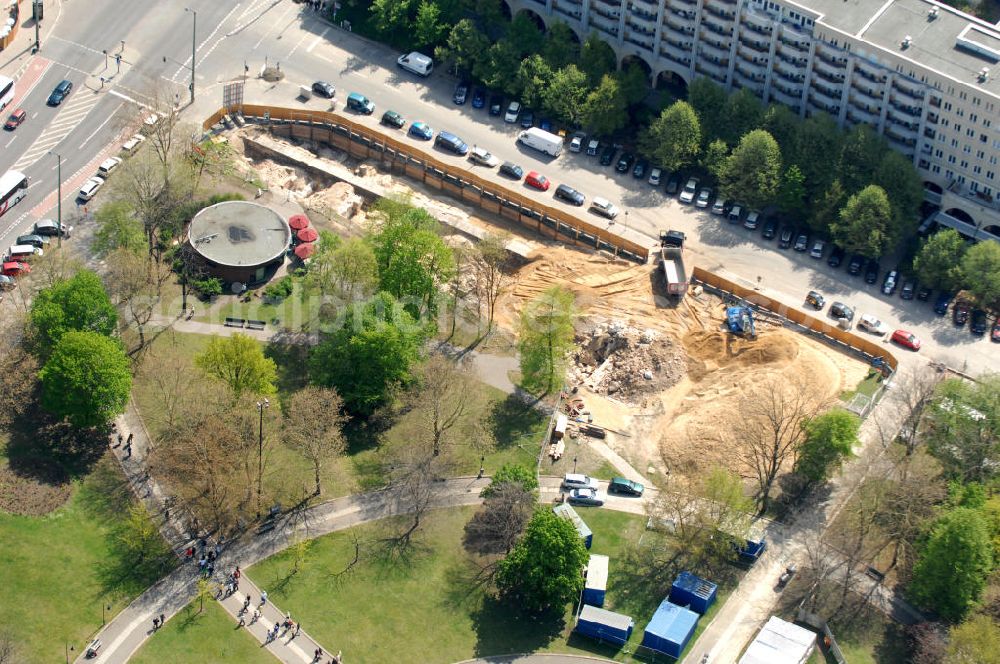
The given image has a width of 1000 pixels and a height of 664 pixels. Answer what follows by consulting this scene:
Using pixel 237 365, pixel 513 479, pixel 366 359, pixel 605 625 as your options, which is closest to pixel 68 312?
pixel 237 365

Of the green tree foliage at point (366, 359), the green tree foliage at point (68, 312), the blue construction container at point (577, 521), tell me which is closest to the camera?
the blue construction container at point (577, 521)

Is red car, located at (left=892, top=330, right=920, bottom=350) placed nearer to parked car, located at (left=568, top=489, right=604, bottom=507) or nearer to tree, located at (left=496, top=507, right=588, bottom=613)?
parked car, located at (left=568, top=489, right=604, bottom=507)

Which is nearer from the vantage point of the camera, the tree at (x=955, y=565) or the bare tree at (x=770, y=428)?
the tree at (x=955, y=565)

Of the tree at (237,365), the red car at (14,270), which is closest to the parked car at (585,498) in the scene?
the tree at (237,365)

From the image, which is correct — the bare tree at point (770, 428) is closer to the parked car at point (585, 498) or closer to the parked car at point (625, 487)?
the parked car at point (625, 487)

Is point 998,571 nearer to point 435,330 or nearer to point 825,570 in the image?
point 825,570

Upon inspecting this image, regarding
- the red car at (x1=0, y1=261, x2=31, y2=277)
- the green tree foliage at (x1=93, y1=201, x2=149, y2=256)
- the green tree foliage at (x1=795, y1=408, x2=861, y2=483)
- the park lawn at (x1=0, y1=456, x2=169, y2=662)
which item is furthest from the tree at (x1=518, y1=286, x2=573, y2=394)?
the red car at (x1=0, y1=261, x2=31, y2=277)

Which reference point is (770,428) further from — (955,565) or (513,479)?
(513,479)
